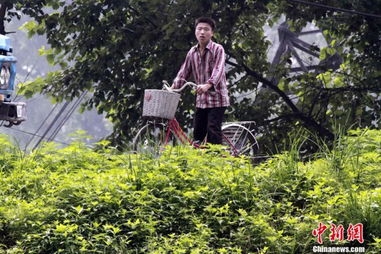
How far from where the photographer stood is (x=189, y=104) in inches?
635

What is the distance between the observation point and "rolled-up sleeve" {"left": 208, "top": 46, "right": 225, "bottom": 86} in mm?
10055

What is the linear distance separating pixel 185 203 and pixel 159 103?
7.37 ft

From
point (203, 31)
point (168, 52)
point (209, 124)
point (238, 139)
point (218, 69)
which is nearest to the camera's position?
point (218, 69)

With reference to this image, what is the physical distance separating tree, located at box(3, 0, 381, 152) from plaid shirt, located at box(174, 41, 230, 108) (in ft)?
17.0

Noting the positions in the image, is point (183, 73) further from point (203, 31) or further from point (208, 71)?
point (203, 31)

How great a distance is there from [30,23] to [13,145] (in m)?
7.55

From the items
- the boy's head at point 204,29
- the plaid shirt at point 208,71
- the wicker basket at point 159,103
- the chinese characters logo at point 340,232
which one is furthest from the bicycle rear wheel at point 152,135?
the chinese characters logo at point 340,232

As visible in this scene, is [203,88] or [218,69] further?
[218,69]

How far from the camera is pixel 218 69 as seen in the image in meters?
10.1

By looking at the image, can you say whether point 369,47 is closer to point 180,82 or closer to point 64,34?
point 64,34

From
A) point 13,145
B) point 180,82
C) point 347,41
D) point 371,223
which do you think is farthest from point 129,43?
point 371,223

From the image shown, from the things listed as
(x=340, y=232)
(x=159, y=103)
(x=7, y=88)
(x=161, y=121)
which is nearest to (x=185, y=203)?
(x=340, y=232)

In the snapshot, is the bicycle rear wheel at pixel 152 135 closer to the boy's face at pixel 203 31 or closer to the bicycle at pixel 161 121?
the bicycle at pixel 161 121

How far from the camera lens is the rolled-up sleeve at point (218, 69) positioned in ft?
33.0
